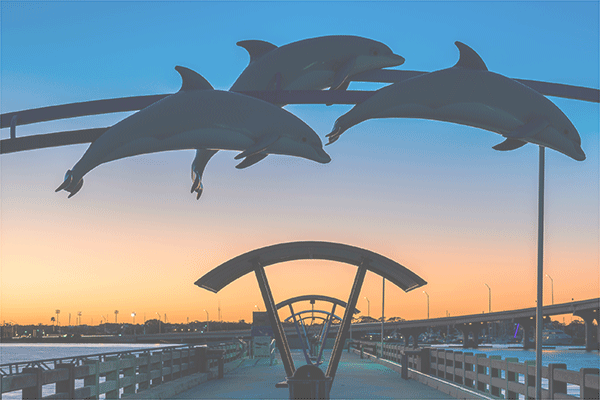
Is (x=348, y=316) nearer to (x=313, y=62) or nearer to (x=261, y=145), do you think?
(x=313, y=62)

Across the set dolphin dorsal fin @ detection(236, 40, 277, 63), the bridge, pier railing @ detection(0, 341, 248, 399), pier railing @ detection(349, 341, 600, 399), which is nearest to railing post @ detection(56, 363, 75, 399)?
pier railing @ detection(0, 341, 248, 399)

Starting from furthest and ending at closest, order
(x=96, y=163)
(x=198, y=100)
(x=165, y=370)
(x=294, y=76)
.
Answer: (x=165, y=370) < (x=294, y=76) < (x=96, y=163) < (x=198, y=100)

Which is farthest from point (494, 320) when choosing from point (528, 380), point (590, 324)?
point (528, 380)

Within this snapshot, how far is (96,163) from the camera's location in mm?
5789

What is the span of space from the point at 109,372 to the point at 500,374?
919 cm

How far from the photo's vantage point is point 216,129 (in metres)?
5.29

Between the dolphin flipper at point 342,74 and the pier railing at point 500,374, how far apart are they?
7639 mm

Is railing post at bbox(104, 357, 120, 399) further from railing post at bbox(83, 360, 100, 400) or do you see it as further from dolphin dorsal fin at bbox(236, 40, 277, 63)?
dolphin dorsal fin at bbox(236, 40, 277, 63)

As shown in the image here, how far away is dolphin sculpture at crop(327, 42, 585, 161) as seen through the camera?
5379mm

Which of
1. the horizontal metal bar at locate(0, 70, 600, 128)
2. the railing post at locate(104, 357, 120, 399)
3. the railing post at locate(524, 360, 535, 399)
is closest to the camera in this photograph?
the horizontal metal bar at locate(0, 70, 600, 128)

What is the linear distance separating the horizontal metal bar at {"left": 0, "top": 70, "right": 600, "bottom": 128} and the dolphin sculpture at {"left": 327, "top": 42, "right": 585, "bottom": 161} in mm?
531

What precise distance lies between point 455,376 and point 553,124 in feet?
57.8

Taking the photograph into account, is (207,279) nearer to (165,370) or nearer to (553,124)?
(165,370)

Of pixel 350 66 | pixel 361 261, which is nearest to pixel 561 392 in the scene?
pixel 361 261
